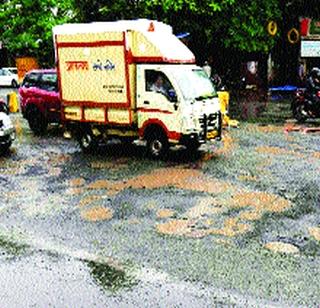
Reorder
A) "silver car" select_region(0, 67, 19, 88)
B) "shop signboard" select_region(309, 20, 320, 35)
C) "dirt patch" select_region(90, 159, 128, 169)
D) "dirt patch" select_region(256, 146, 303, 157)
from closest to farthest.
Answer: "dirt patch" select_region(90, 159, 128, 169) → "dirt patch" select_region(256, 146, 303, 157) → "shop signboard" select_region(309, 20, 320, 35) → "silver car" select_region(0, 67, 19, 88)

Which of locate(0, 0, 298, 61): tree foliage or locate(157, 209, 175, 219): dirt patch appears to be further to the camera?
locate(0, 0, 298, 61): tree foliage

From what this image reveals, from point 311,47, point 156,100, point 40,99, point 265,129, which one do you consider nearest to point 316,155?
point 156,100

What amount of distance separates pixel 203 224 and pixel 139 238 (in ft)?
3.70

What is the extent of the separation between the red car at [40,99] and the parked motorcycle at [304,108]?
7.75 m

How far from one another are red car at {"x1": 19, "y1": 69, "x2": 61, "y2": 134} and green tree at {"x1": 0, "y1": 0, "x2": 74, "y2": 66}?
822 inches

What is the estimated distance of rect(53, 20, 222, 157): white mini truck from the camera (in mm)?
14266

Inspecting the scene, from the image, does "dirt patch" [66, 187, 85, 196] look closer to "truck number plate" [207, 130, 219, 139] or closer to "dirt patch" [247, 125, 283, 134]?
"truck number plate" [207, 130, 219, 139]

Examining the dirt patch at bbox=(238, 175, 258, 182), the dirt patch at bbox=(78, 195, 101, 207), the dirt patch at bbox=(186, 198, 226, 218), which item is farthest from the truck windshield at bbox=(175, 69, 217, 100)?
the dirt patch at bbox=(186, 198, 226, 218)

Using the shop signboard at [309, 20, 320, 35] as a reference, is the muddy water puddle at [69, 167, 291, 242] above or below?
below

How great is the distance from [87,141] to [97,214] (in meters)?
6.24

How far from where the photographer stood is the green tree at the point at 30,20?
133 feet

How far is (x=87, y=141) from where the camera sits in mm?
16344

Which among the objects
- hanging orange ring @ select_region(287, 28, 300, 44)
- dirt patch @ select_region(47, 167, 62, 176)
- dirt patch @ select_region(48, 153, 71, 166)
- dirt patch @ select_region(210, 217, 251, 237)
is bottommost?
dirt patch @ select_region(48, 153, 71, 166)

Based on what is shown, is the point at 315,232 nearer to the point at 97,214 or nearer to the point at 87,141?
the point at 97,214
